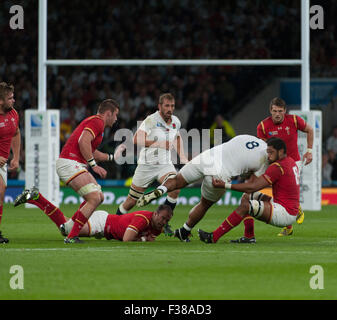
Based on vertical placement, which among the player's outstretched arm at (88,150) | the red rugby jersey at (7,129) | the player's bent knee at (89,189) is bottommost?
the player's bent knee at (89,189)

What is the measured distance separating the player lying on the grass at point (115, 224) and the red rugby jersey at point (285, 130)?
102 inches

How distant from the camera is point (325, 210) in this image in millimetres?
17781

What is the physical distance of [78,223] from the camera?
35.7ft

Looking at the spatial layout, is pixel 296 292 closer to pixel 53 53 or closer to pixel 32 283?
pixel 32 283

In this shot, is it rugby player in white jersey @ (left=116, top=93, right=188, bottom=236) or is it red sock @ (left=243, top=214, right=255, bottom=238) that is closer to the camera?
red sock @ (left=243, top=214, right=255, bottom=238)

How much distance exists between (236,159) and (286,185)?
27.8 inches

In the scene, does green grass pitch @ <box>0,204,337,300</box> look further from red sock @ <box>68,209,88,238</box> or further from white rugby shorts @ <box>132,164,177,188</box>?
white rugby shorts @ <box>132,164,177,188</box>

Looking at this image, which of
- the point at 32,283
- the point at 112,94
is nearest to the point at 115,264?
the point at 32,283

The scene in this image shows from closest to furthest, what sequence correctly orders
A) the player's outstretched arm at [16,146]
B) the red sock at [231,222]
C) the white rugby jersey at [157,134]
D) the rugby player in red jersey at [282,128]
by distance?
the red sock at [231,222] < the player's outstretched arm at [16,146] < the rugby player in red jersey at [282,128] < the white rugby jersey at [157,134]

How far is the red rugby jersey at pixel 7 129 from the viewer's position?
11.5 metres

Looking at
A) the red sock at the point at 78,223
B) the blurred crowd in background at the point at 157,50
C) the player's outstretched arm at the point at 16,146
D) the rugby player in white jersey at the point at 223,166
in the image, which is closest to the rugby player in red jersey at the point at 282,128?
the rugby player in white jersey at the point at 223,166

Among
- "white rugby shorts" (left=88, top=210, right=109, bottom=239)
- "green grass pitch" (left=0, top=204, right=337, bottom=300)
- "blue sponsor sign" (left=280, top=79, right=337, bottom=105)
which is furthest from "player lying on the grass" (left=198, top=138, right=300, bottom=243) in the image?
"blue sponsor sign" (left=280, top=79, right=337, bottom=105)

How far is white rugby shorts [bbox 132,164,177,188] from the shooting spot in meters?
13.4

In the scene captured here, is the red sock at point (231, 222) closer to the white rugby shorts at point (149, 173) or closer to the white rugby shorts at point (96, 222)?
the white rugby shorts at point (96, 222)
